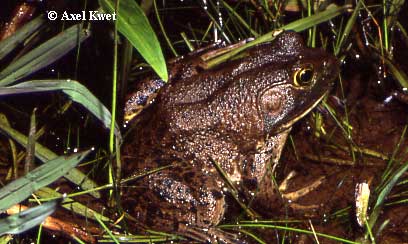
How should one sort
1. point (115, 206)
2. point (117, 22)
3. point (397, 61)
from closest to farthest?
point (117, 22), point (115, 206), point (397, 61)

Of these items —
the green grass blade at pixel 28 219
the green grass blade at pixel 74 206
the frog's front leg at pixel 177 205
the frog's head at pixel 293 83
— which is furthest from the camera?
the frog's head at pixel 293 83

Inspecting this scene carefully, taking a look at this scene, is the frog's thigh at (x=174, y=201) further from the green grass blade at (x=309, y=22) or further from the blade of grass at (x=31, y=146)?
the green grass blade at (x=309, y=22)

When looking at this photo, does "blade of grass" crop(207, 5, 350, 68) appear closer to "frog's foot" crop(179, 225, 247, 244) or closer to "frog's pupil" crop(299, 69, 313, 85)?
"frog's pupil" crop(299, 69, 313, 85)

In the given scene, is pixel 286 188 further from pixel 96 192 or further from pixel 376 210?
pixel 96 192

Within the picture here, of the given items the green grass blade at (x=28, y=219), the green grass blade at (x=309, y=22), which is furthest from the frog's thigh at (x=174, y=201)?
the green grass blade at (x=309, y=22)

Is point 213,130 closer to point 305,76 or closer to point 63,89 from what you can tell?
point 305,76

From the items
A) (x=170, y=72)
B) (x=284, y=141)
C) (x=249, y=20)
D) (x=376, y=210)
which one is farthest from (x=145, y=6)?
(x=376, y=210)

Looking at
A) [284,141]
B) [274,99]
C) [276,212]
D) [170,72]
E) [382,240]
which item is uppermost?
[170,72]
